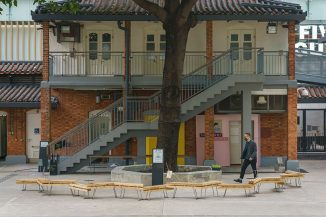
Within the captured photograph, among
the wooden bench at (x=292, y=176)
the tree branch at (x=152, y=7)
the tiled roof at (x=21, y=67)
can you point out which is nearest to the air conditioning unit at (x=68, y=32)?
the tiled roof at (x=21, y=67)

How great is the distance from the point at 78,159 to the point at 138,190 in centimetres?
524

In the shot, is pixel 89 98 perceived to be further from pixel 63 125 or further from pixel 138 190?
pixel 138 190

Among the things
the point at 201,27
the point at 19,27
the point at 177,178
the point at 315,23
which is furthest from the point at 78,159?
the point at 315,23

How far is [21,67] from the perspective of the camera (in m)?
29.0

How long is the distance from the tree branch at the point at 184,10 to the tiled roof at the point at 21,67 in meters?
11.3

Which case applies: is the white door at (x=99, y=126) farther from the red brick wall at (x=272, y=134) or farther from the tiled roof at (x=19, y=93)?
the red brick wall at (x=272, y=134)

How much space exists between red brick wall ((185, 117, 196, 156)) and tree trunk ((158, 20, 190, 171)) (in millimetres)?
6339

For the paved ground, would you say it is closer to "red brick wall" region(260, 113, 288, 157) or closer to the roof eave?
"red brick wall" region(260, 113, 288, 157)

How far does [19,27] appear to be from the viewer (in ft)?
97.7

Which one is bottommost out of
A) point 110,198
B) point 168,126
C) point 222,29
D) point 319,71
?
point 110,198

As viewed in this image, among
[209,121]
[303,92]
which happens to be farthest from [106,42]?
[303,92]

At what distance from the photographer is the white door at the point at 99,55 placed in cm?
2491

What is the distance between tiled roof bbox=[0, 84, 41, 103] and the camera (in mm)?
27172

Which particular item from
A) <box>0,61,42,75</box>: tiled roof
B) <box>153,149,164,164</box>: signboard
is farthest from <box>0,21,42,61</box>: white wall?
<box>153,149,164,164</box>: signboard
